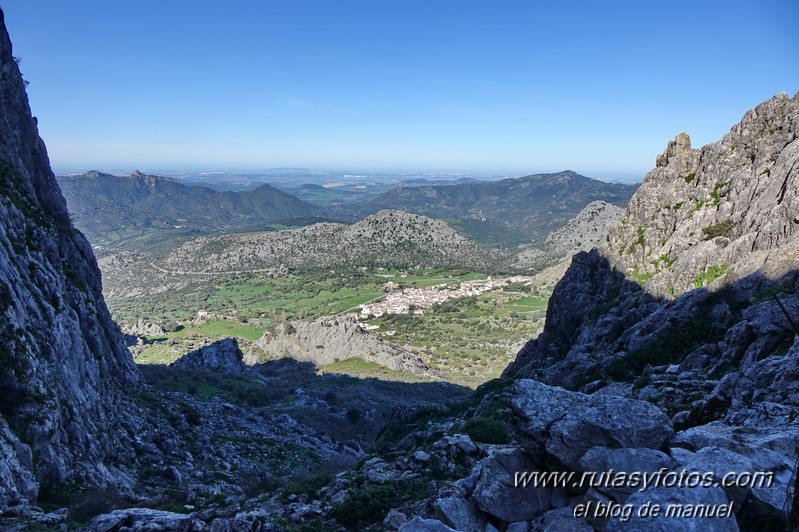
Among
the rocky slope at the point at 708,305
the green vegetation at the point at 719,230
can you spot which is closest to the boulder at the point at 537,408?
the rocky slope at the point at 708,305

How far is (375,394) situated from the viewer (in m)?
48.6

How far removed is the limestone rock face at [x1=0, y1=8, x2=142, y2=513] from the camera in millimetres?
14039

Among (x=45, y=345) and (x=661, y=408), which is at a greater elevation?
(x=45, y=345)

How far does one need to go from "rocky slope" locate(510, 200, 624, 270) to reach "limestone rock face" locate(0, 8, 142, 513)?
162 metres

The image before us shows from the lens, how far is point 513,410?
8.37 metres

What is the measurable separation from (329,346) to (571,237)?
147 metres

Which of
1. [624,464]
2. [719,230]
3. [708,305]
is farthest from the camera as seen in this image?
[719,230]

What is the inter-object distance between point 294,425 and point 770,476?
106ft

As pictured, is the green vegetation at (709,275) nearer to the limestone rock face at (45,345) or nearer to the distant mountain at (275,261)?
the limestone rock face at (45,345)

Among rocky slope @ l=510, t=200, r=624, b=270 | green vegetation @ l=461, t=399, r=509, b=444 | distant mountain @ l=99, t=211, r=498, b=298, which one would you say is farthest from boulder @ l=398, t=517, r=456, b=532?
distant mountain @ l=99, t=211, r=498, b=298

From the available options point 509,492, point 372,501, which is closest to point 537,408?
point 509,492

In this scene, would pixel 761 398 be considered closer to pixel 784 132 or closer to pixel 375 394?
pixel 784 132

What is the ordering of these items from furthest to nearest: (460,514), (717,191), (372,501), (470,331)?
(470,331) < (717,191) < (372,501) < (460,514)

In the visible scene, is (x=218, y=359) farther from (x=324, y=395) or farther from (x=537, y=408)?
(x=537, y=408)
